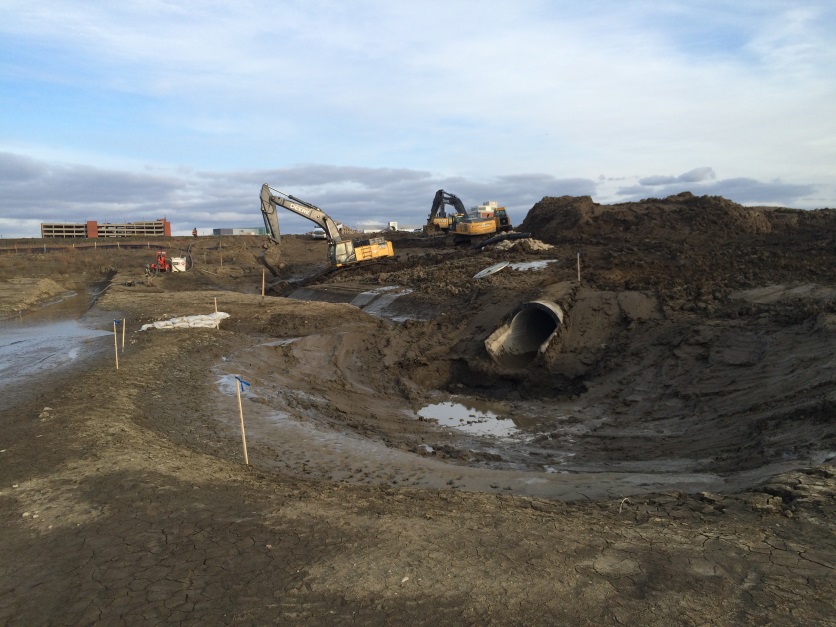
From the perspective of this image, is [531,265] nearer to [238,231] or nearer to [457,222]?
[457,222]

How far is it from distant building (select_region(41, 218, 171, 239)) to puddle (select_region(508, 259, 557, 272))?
58.7 metres

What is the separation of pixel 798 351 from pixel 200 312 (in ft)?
65.0

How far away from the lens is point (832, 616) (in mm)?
4273

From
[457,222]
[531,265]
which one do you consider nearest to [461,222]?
[457,222]

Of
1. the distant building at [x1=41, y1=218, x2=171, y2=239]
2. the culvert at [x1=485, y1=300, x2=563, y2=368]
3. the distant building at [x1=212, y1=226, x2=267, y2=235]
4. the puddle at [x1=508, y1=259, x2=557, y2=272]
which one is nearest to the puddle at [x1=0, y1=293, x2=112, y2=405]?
the culvert at [x1=485, y1=300, x2=563, y2=368]

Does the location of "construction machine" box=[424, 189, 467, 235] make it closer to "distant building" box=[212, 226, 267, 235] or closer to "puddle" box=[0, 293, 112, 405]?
"puddle" box=[0, 293, 112, 405]

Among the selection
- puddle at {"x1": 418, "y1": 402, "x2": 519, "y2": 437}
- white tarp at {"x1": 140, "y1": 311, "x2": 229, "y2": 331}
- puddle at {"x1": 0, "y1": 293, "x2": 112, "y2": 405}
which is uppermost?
white tarp at {"x1": 140, "y1": 311, "x2": 229, "y2": 331}

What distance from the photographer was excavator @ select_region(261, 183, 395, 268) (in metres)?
31.3

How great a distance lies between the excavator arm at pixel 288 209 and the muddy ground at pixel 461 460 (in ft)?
30.5

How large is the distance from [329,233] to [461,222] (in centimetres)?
842

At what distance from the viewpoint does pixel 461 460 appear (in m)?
10.2

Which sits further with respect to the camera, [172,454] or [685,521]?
[172,454]

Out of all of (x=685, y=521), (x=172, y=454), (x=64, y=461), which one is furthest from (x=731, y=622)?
(x=64, y=461)

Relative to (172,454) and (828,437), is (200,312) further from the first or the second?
(828,437)
